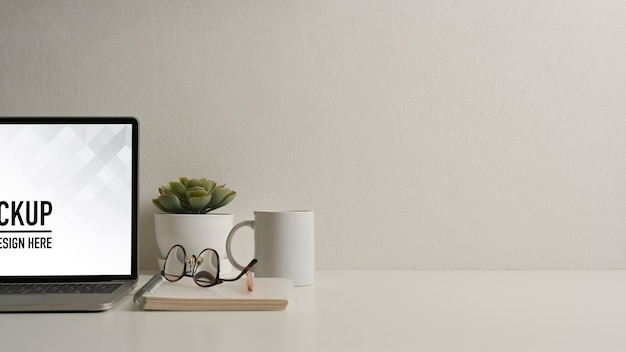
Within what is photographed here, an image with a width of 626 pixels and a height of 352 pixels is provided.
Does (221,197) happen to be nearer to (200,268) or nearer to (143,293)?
(200,268)

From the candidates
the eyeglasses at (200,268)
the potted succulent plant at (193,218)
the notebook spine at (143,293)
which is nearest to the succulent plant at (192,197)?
the potted succulent plant at (193,218)

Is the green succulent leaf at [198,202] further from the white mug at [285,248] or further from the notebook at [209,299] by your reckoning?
the notebook at [209,299]

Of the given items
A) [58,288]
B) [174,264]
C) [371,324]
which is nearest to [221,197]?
[174,264]

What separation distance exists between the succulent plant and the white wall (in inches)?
4.3

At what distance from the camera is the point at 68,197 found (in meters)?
0.94

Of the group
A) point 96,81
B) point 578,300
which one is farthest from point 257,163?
point 578,300

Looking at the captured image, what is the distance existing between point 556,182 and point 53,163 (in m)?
0.94

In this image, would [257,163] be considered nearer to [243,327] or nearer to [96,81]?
[96,81]

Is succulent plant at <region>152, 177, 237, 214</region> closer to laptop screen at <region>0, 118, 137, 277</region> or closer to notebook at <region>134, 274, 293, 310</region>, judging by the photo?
laptop screen at <region>0, 118, 137, 277</region>

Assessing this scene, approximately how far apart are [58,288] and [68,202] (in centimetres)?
14

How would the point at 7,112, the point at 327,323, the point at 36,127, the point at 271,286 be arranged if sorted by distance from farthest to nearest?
the point at 7,112 → the point at 36,127 → the point at 271,286 → the point at 327,323

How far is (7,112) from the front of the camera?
1.18 meters

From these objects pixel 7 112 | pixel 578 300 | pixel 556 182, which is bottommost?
pixel 578 300

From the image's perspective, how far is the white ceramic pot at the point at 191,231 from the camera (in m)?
1.05
